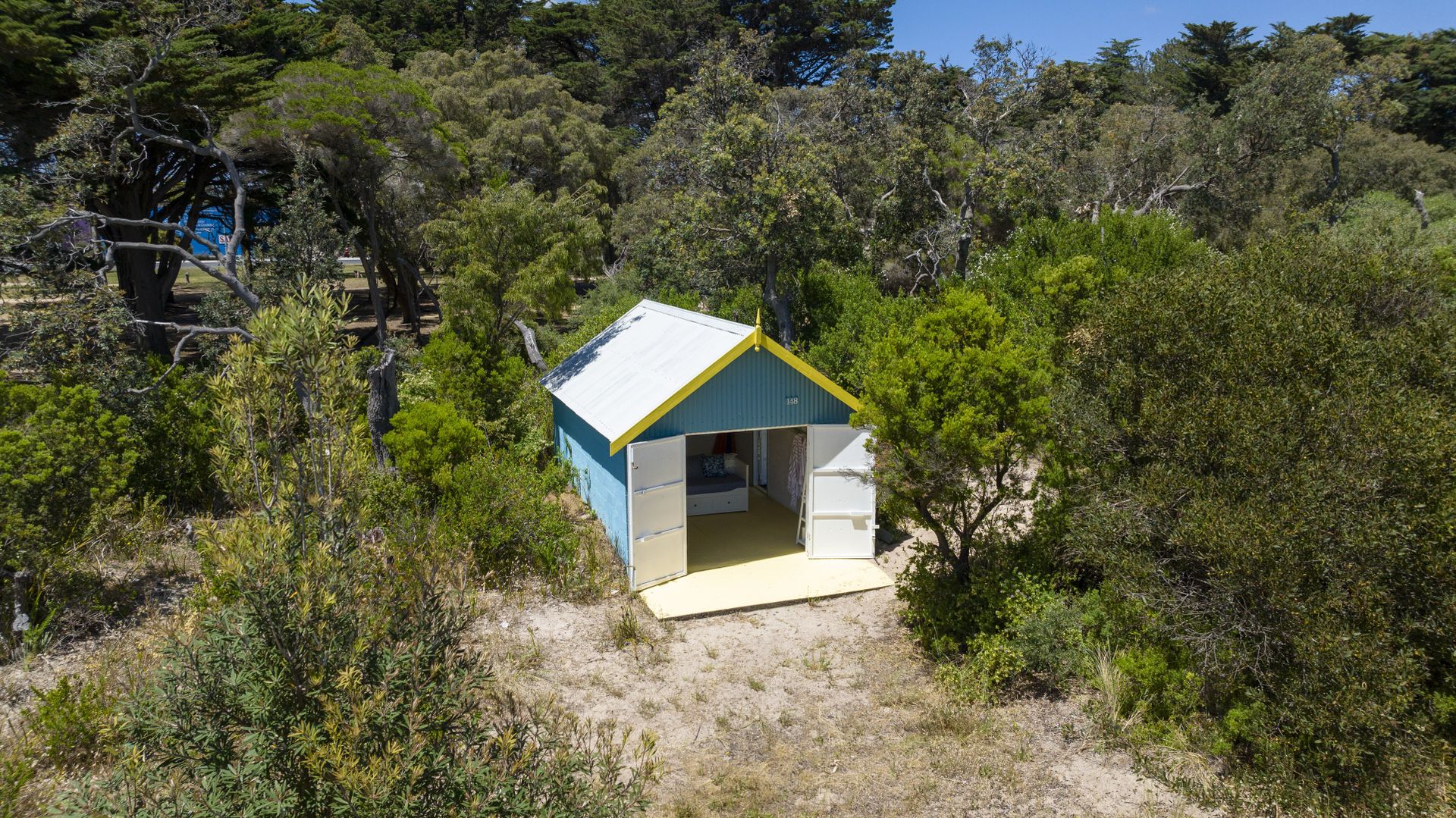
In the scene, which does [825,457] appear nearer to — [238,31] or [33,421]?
[33,421]

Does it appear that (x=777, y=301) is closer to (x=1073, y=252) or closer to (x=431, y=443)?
(x=1073, y=252)

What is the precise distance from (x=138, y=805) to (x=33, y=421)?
7712mm

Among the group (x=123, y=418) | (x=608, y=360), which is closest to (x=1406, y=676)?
(x=608, y=360)

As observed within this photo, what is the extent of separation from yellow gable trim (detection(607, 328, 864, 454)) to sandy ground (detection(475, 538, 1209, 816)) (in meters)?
2.30

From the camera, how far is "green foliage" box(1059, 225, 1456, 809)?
21.0 ft

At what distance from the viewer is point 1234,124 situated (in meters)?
22.4

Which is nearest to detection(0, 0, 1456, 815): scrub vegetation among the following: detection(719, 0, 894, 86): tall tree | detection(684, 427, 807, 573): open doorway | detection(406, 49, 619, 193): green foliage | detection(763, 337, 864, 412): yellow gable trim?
detection(684, 427, 807, 573): open doorway

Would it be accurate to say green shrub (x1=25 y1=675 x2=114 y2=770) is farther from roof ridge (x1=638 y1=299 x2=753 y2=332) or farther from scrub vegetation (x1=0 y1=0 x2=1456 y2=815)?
roof ridge (x1=638 y1=299 x2=753 y2=332)

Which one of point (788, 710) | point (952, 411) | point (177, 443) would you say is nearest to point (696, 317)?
point (952, 411)

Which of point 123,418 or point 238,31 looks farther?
point 238,31

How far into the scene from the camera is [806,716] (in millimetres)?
8734

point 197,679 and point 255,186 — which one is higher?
point 255,186

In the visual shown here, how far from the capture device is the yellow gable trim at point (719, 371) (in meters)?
11.0

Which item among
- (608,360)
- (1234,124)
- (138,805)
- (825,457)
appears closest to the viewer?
(138,805)
